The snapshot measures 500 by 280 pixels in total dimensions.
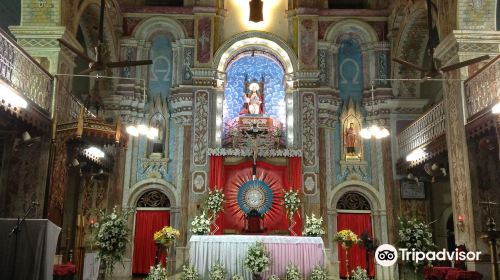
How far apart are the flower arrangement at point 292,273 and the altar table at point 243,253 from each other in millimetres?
181

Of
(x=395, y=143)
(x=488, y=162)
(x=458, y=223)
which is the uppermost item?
(x=395, y=143)

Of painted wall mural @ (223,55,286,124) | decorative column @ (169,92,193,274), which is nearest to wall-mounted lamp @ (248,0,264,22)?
painted wall mural @ (223,55,286,124)

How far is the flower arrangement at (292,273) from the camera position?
432 inches

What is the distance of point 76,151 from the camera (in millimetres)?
12594

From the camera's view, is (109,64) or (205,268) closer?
(109,64)

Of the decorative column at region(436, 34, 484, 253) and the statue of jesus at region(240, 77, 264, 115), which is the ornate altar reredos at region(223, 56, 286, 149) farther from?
the decorative column at region(436, 34, 484, 253)

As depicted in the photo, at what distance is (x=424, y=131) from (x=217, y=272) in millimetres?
7208

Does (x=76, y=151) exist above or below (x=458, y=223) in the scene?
above

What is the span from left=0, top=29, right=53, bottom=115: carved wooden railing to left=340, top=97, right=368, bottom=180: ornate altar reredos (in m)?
9.65

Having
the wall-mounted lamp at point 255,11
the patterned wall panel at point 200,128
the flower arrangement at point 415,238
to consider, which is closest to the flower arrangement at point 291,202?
the patterned wall panel at point 200,128

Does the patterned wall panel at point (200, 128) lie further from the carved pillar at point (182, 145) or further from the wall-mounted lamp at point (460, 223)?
the wall-mounted lamp at point (460, 223)

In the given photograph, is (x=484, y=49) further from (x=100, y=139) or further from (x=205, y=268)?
(x=100, y=139)

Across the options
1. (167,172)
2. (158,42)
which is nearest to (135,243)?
(167,172)

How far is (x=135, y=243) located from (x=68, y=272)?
5.80 meters
